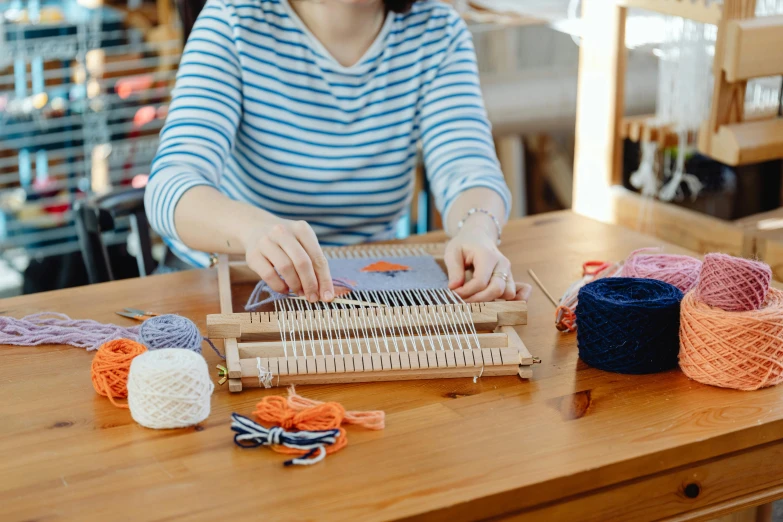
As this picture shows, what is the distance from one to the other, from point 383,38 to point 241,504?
3.30ft

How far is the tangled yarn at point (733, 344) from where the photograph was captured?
3.12 ft

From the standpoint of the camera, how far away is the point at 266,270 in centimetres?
110

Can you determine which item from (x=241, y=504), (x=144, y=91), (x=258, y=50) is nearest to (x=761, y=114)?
(x=258, y=50)

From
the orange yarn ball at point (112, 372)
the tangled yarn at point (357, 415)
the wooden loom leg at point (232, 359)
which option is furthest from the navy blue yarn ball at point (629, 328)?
the orange yarn ball at point (112, 372)

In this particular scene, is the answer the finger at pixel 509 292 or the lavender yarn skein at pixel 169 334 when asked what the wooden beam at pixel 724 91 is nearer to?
the finger at pixel 509 292

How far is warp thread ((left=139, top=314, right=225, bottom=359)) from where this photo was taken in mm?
1012

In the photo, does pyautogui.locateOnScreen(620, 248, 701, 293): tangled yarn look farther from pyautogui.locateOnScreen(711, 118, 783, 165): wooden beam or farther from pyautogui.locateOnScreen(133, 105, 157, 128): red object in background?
pyautogui.locateOnScreen(133, 105, 157, 128): red object in background

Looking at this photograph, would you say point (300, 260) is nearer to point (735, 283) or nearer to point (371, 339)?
point (371, 339)

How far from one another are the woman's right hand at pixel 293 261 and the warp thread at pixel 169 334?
124 mm

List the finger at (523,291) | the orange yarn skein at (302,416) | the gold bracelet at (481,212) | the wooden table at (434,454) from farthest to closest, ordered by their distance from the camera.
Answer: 1. the gold bracelet at (481,212)
2. the finger at (523,291)
3. the orange yarn skein at (302,416)
4. the wooden table at (434,454)

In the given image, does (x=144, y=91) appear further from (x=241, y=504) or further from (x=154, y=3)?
(x=241, y=504)

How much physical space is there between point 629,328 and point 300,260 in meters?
0.40

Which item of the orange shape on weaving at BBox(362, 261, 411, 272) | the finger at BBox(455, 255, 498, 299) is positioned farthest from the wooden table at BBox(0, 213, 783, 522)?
the orange shape on weaving at BBox(362, 261, 411, 272)

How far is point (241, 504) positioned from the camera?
2.52 feet
